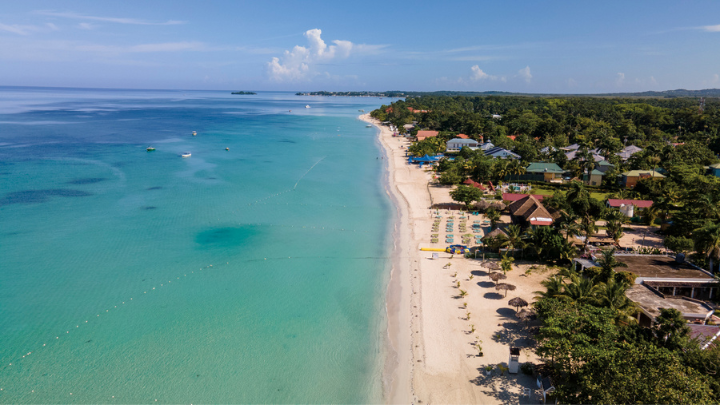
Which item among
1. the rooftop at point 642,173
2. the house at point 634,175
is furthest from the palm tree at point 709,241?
the rooftop at point 642,173

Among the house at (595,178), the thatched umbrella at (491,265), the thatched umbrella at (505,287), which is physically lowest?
the thatched umbrella at (505,287)

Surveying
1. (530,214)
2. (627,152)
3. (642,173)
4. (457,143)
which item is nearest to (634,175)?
(642,173)

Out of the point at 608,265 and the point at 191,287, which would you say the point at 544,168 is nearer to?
the point at 608,265

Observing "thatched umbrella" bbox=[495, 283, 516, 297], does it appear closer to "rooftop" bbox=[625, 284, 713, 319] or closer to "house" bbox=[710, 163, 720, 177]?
"rooftop" bbox=[625, 284, 713, 319]

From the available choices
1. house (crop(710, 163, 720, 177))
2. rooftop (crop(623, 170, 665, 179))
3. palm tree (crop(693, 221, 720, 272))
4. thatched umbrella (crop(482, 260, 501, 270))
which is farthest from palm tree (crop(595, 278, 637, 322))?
house (crop(710, 163, 720, 177))

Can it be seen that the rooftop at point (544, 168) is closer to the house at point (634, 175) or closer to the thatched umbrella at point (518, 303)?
the house at point (634, 175)

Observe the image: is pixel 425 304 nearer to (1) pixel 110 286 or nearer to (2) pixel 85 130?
(1) pixel 110 286
